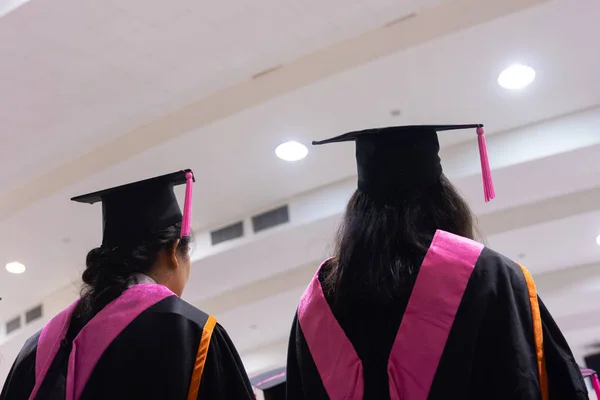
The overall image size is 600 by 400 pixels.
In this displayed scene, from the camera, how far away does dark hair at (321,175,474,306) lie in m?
1.25

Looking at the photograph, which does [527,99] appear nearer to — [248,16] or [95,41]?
[248,16]

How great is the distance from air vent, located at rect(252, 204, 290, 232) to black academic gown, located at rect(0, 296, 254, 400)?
124 inches

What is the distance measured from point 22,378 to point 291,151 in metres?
2.67

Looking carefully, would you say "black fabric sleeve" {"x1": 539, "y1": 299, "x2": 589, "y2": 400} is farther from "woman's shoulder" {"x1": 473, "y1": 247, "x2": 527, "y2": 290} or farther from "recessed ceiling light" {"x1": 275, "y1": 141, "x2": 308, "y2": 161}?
"recessed ceiling light" {"x1": 275, "y1": 141, "x2": 308, "y2": 161}

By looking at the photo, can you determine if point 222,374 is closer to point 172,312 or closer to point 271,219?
point 172,312

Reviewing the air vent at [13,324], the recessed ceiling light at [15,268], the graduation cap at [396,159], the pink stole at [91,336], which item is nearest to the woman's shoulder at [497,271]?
the graduation cap at [396,159]

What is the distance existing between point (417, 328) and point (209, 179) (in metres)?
3.26

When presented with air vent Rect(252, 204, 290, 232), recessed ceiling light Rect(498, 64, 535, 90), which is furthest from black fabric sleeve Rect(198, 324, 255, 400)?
air vent Rect(252, 204, 290, 232)

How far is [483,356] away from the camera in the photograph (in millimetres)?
1143

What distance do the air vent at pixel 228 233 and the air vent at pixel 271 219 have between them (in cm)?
13

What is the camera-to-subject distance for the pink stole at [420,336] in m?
1.14

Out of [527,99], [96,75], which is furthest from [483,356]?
[527,99]

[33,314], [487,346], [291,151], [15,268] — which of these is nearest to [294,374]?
[487,346]

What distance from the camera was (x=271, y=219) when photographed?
186 inches
